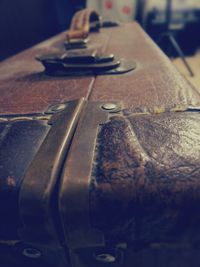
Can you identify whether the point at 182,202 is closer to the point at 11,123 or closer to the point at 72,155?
the point at 72,155

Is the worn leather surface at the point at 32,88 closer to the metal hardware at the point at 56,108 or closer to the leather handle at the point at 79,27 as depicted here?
the metal hardware at the point at 56,108

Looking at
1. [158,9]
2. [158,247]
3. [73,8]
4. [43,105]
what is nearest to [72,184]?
[158,247]

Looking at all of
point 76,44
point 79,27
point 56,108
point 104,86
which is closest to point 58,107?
point 56,108

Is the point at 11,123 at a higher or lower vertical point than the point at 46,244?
higher

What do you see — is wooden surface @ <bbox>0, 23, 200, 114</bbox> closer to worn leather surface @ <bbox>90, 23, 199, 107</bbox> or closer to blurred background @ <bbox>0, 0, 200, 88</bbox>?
worn leather surface @ <bbox>90, 23, 199, 107</bbox>

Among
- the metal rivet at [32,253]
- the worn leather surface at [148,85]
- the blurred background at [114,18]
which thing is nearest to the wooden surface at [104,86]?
the worn leather surface at [148,85]

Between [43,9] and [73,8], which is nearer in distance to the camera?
[43,9]
